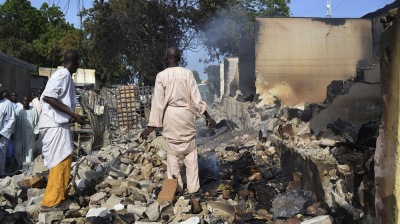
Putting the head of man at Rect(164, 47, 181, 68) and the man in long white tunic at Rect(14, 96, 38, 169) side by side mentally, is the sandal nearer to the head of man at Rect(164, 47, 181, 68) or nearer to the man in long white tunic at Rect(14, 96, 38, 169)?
the head of man at Rect(164, 47, 181, 68)

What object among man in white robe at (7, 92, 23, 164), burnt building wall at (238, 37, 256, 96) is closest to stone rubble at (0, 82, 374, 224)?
man in white robe at (7, 92, 23, 164)

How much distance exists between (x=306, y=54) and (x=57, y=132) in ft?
36.5

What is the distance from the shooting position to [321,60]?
14.2 meters

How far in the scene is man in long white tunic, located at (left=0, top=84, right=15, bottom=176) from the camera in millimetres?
7548

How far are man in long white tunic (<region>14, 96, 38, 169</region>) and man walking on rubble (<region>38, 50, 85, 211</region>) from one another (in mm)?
4431

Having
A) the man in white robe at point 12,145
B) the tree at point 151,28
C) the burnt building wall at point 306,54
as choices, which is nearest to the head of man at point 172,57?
the man in white robe at point 12,145

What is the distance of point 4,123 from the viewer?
764 centimetres

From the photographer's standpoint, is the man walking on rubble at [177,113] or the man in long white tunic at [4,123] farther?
the man in long white tunic at [4,123]

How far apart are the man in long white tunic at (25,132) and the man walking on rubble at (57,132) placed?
4.43 meters

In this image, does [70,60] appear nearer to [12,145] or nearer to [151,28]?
[12,145]

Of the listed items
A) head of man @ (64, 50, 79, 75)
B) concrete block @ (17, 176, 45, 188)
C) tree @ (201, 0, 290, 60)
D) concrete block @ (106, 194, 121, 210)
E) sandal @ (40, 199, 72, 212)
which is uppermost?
tree @ (201, 0, 290, 60)

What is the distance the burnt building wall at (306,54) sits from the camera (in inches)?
539

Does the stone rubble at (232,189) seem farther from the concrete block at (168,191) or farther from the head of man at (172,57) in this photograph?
the head of man at (172,57)

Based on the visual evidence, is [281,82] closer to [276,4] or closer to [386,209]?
[386,209]
